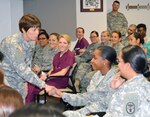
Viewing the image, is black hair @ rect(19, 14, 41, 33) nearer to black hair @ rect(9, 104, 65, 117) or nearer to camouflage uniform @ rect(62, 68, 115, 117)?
camouflage uniform @ rect(62, 68, 115, 117)

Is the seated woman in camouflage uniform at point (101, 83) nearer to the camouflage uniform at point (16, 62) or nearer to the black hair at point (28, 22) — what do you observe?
the camouflage uniform at point (16, 62)

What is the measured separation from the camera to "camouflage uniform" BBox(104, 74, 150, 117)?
7.38 feet

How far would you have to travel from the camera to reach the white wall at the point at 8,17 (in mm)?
7461

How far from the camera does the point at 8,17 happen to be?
7.55 meters

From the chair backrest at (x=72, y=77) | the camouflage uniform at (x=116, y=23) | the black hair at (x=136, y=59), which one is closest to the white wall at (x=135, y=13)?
the camouflage uniform at (x=116, y=23)

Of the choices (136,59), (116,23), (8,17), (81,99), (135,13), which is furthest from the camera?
(135,13)

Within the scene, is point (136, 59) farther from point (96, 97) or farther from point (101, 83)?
point (96, 97)

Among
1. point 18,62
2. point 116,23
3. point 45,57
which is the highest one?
point 116,23

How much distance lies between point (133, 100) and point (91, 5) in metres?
6.01

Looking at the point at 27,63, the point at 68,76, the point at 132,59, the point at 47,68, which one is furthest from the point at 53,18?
the point at 132,59

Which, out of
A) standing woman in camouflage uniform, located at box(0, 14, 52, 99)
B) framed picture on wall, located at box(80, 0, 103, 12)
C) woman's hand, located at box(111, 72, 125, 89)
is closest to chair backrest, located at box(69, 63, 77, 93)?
standing woman in camouflage uniform, located at box(0, 14, 52, 99)

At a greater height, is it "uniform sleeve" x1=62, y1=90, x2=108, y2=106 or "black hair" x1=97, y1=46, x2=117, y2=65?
"black hair" x1=97, y1=46, x2=117, y2=65

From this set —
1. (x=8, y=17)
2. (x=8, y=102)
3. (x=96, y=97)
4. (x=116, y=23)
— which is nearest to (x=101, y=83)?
(x=96, y=97)

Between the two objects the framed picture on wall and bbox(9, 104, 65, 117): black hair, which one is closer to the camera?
bbox(9, 104, 65, 117): black hair
